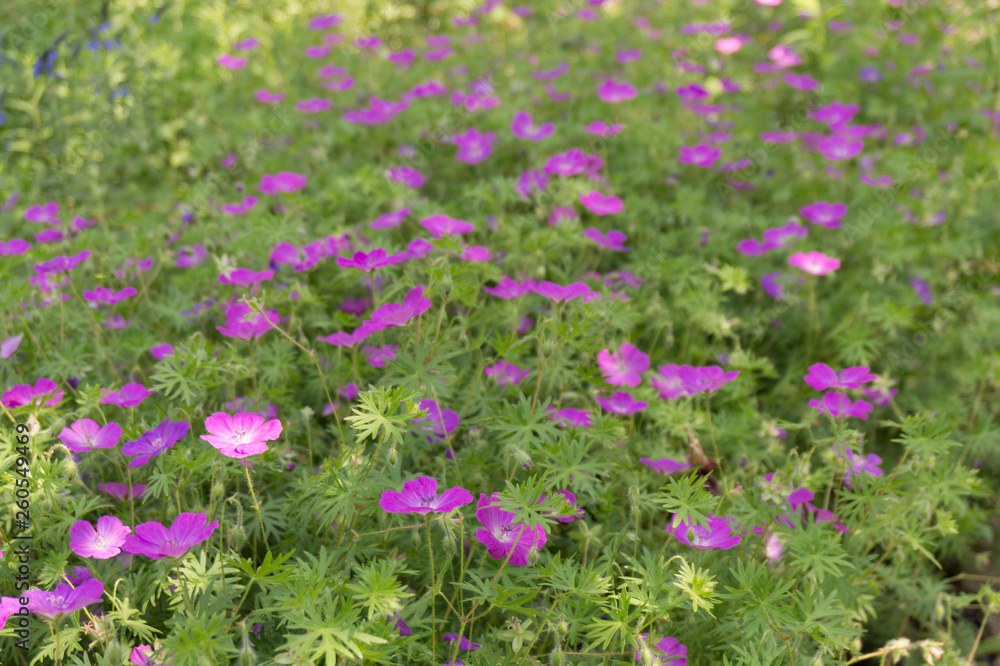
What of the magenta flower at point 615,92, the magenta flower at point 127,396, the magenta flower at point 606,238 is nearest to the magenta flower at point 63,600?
the magenta flower at point 127,396

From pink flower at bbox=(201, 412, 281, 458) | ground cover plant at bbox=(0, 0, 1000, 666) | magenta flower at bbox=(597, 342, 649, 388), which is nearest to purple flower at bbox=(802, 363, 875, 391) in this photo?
ground cover plant at bbox=(0, 0, 1000, 666)

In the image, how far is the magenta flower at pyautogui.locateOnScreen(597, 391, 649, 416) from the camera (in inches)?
79.6

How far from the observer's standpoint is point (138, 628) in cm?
152

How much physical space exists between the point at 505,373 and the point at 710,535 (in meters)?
0.80

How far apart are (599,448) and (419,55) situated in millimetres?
4035

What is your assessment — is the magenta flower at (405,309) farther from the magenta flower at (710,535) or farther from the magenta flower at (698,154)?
the magenta flower at (698,154)

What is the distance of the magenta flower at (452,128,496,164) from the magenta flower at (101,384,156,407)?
1.98 metres

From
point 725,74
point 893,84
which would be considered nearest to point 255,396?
point 725,74

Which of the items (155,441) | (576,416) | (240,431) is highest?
(240,431)

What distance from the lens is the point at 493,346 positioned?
204 cm

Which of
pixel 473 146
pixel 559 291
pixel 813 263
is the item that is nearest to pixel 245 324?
pixel 559 291

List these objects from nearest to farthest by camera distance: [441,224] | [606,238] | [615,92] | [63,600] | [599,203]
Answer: [63,600], [441,224], [606,238], [599,203], [615,92]

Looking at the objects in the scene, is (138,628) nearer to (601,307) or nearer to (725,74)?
(601,307)

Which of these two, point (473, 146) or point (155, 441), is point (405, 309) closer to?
point (155, 441)
